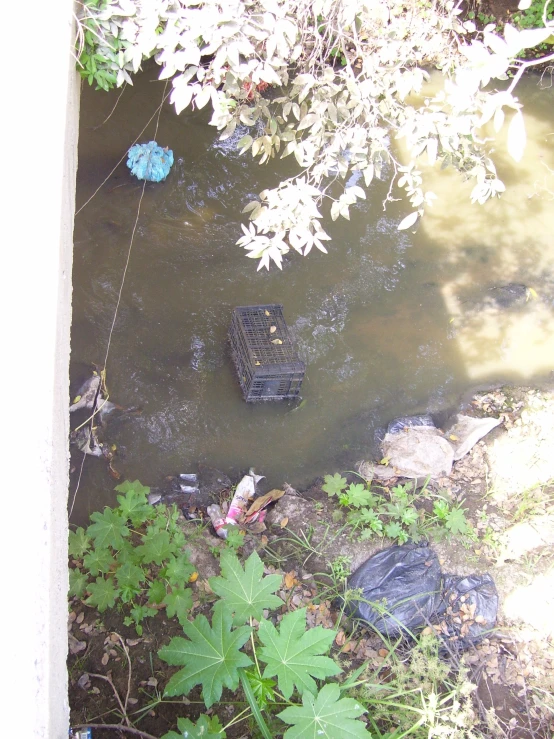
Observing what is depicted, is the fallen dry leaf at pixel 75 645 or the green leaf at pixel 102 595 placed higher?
the green leaf at pixel 102 595

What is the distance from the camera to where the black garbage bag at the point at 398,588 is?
3.23m

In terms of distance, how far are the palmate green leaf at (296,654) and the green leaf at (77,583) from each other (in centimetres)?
116

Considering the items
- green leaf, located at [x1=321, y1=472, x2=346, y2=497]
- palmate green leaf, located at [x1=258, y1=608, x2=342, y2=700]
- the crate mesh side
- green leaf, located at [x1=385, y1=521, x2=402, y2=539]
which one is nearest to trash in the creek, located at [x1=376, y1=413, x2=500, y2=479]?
green leaf, located at [x1=321, y1=472, x2=346, y2=497]

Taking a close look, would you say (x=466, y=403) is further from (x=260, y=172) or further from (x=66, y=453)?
(x=66, y=453)

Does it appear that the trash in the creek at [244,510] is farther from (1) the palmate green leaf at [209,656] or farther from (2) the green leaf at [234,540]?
(1) the palmate green leaf at [209,656]

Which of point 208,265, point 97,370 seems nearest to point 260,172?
point 208,265

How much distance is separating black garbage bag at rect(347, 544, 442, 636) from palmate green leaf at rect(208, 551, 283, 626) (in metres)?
1.10

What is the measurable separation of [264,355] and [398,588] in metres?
1.87

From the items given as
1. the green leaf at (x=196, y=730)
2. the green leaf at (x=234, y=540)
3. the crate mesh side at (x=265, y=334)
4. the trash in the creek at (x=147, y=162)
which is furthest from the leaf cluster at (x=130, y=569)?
Answer: the trash in the creek at (x=147, y=162)

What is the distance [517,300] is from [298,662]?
4.49 m

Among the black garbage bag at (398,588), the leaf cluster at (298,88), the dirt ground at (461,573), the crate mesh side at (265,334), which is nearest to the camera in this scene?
the leaf cluster at (298,88)

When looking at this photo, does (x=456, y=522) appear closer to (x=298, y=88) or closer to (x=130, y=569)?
(x=130, y=569)

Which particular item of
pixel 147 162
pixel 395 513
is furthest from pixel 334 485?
pixel 147 162

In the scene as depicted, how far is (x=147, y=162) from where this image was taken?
17.1 ft
